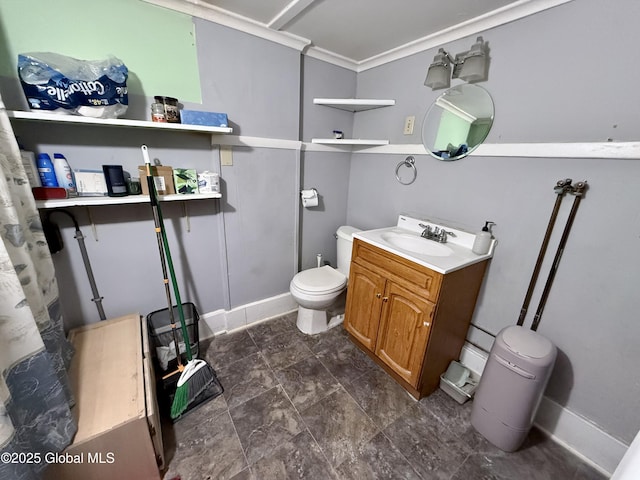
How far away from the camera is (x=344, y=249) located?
83.1 inches

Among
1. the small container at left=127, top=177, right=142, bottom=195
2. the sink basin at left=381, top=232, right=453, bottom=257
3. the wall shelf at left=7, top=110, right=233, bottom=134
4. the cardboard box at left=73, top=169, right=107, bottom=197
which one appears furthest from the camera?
the sink basin at left=381, top=232, right=453, bottom=257

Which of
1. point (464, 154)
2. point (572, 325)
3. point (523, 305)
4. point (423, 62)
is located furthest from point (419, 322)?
point (423, 62)

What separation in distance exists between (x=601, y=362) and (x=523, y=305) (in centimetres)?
36

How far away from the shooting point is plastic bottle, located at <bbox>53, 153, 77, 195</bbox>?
3.78 feet

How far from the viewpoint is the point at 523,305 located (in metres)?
1.38

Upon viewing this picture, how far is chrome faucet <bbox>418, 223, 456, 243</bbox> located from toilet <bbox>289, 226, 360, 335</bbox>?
0.58 metres

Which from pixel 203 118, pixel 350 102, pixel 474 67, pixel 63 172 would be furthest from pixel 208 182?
pixel 474 67

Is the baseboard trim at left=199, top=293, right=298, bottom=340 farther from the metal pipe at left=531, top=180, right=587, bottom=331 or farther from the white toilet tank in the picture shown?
the metal pipe at left=531, top=180, right=587, bottom=331

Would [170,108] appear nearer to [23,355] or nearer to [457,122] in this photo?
[23,355]

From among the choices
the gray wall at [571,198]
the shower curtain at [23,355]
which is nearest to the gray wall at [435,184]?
the gray wall at [571,198]

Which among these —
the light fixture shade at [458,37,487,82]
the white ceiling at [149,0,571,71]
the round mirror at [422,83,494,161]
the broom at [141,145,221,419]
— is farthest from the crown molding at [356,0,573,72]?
the broom at [141,145,221,419]

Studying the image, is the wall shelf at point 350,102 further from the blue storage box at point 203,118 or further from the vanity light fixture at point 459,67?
the blue storage box at point 203,118

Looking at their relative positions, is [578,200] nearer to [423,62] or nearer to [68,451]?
[423,62]

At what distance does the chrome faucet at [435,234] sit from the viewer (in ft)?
5.38
